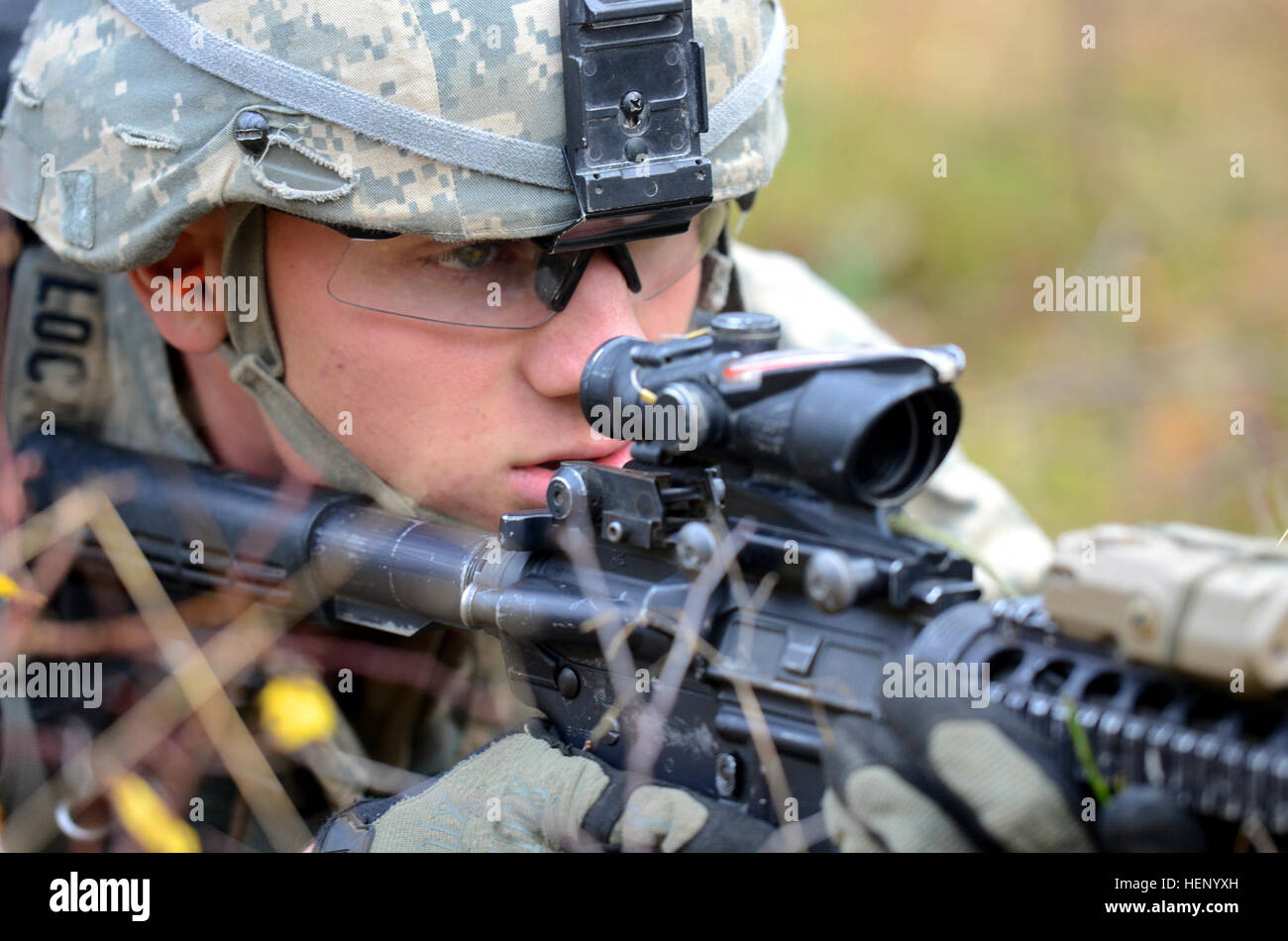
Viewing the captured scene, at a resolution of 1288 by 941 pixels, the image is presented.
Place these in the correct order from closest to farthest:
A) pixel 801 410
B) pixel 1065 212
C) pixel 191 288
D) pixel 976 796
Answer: pixel 976 796
pixel 801 410
pixel 191 288
pixel 1065 212

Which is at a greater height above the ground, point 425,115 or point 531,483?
point 425,115

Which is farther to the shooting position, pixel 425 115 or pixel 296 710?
pixel 296 710

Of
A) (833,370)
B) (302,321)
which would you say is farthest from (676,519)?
(302,321)

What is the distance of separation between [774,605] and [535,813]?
59 cm

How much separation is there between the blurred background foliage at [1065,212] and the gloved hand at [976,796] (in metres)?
3.47

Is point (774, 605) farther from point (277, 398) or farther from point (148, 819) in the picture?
point (148, 819)

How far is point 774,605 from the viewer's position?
2154 millimetres

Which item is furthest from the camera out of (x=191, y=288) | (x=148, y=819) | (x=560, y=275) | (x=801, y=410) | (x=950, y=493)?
(x=950, y=493)

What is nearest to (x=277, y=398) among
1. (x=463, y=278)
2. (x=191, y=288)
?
(x=191, y=288)

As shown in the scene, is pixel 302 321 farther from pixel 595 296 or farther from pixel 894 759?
pixel 894 759

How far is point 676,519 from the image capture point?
2.29 m

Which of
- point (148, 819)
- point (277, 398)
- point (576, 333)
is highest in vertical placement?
point (576, 333)

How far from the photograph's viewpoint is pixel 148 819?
11.3 feet
